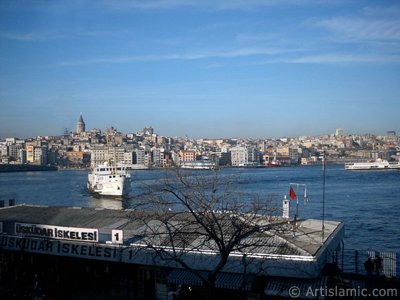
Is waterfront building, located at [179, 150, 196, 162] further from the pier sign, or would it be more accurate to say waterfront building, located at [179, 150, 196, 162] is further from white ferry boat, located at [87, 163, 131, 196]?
the pier sign

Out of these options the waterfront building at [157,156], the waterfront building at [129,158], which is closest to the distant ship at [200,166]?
the waterfront building at [129,158]

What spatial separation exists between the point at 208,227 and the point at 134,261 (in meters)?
1.45

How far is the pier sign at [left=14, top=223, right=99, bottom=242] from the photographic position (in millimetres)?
9117

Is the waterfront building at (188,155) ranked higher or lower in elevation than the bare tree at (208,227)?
lower

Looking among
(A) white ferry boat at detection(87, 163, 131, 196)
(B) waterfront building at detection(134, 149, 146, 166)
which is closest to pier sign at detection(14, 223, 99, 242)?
(A) white ferry boat at detection(87, 163, 131, 196)

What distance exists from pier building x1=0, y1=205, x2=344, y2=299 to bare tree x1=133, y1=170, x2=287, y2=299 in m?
0.05

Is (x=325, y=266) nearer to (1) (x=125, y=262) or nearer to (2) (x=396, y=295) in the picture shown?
(2) (x=396, y=295)

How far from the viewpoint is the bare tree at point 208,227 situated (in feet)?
18.6

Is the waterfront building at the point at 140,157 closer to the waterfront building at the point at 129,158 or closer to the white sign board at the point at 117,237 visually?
the waterfront building at the point at 129,158

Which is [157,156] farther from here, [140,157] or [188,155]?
[188,155]

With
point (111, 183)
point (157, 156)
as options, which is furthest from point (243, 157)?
point (111, 183)

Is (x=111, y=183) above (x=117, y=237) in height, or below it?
below

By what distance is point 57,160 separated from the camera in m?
122

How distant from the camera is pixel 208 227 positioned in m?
7.98
